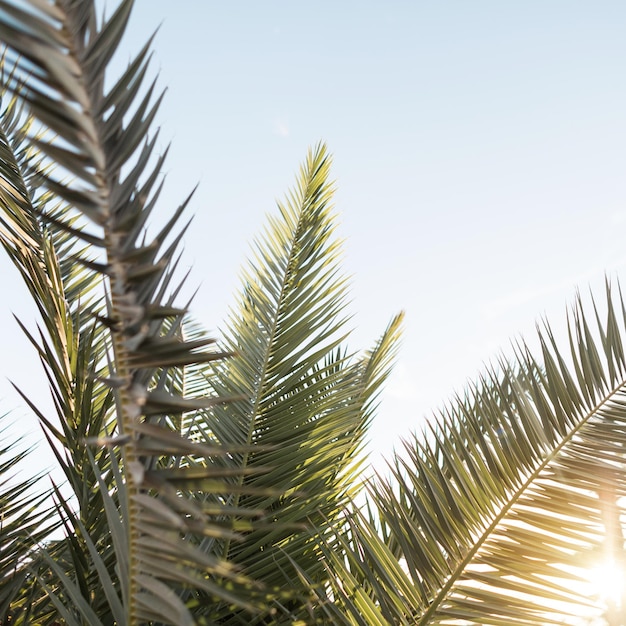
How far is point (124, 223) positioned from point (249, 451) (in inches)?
14.4

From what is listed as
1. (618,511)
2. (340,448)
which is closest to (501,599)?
(618,511)

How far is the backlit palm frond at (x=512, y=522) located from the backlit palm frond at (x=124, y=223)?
626 mm

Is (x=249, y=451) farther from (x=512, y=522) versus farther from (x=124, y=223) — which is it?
(x=512, y=522)

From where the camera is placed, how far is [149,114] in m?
0.77

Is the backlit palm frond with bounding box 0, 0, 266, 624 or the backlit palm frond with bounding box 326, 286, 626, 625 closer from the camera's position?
the backlit palm frond with bounding box 0, 0, 266, 624

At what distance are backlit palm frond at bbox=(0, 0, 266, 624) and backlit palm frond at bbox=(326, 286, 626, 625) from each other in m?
0.63

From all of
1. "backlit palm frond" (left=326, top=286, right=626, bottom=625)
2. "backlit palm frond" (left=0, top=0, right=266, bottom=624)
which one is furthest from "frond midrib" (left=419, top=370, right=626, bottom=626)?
"backlit palm frond" (left=0, top=0, right=266, bottom=624)

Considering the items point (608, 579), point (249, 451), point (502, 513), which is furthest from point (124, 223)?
→ point (608, 579)

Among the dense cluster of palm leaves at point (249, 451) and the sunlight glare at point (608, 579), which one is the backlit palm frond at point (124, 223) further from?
the sunlight glare at point (608, 579)

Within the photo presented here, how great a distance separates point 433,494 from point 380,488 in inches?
7.1

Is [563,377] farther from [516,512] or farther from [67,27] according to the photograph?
[67,27]

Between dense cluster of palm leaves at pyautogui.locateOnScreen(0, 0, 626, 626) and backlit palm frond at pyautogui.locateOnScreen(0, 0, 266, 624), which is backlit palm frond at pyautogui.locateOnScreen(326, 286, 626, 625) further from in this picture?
backlit palm frond at pyautogui.locateOnScreen(0, 0, 266, 624)

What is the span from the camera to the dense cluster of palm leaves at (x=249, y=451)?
70 centimetres

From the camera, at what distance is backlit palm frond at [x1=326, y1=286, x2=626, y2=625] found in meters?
1.22
